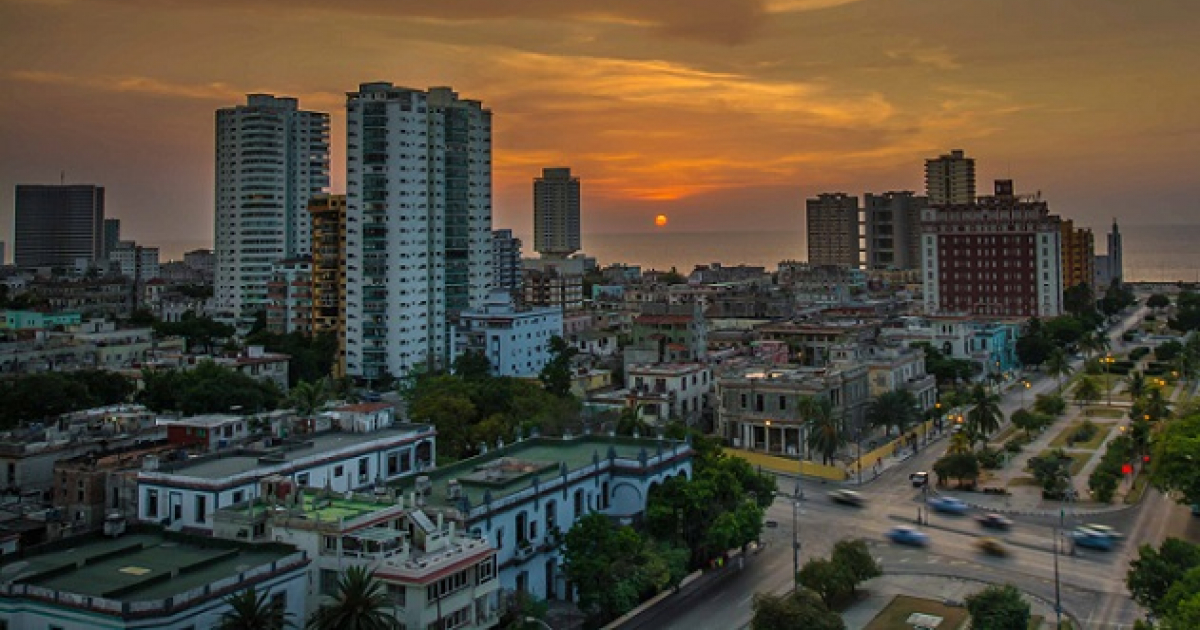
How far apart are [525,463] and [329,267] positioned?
273 ft

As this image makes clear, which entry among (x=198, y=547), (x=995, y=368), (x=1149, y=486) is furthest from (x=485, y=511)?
(x=995, y=368)

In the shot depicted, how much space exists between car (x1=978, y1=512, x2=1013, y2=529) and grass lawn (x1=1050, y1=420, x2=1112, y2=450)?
2663cm

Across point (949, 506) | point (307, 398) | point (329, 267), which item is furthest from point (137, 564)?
point (329, 267)

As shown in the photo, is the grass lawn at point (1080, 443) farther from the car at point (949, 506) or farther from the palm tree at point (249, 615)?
the palm tree at point (249, 615)

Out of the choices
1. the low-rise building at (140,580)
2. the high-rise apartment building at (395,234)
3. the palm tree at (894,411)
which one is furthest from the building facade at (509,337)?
the low-rise building at (140,580)

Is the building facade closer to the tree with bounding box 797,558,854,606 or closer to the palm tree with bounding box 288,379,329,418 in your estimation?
the palm tree with bounding box 288,379,329,418

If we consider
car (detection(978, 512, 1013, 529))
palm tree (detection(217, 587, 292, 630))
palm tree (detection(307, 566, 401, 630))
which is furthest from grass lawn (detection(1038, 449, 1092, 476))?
palm tree (detection(217, 587, 292, 630))

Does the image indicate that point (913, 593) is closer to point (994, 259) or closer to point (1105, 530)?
point (1105, 530)

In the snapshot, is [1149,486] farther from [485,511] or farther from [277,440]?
[277,440]

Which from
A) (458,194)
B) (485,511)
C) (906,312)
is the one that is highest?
(458,194)

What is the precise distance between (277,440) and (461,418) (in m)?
19.7

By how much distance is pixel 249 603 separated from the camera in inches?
1264

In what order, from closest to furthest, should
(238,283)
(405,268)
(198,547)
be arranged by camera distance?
(198,547), (405,268), (238,283)

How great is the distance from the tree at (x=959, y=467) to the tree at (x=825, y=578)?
1115 inches
